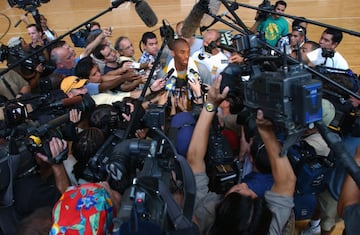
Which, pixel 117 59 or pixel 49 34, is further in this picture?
pixel 49 34

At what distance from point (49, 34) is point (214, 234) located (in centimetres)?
410

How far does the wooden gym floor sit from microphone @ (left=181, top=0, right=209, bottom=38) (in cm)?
438

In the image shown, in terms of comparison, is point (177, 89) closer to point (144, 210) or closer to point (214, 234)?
point (214, 234)

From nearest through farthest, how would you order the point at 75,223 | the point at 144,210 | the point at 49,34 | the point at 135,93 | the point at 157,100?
the point at 144,210 < the point at 75,223 < the point at 157,100 < the point at 135,93 < the point at 49,34

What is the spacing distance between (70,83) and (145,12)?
112 cm

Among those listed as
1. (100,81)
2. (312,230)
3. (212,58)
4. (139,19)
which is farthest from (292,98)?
(139,19)

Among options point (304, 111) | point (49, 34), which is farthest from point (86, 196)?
point (49, 34)

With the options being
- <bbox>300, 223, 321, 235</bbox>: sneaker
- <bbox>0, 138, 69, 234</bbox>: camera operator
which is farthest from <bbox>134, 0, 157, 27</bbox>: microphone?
<bbox>300, 223, 321, 235</bbox>: sneaker

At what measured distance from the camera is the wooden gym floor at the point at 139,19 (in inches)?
282

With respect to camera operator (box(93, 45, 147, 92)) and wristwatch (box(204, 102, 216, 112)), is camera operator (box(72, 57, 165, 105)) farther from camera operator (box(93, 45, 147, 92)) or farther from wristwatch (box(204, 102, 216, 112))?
wristwatch (box(204, 102, 216, 112))

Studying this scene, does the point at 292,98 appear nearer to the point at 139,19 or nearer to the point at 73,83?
the point at 73,83

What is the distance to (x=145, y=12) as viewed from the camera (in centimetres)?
185

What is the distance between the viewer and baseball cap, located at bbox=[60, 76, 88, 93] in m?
2.65

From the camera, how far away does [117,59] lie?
3459 mm
